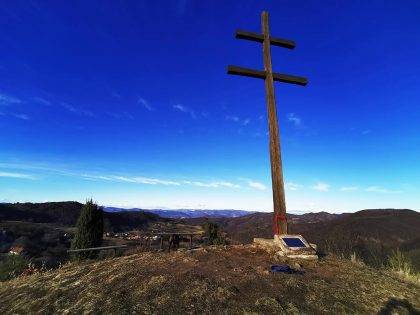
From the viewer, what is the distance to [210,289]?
22.9 feet

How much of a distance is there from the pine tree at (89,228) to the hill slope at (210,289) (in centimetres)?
753

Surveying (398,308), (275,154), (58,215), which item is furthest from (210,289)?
(58,215)

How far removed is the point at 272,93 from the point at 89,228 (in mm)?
10966

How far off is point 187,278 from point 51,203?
119224mm

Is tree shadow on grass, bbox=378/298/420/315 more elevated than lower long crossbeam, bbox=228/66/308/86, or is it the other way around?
lower long crossbeam, bbox=228/66/308/86

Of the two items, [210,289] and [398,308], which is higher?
[210,289]

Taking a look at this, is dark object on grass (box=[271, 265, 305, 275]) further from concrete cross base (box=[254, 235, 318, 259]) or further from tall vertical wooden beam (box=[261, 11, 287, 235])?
tall vertical wooden beam (box=[261, 11, 287, 235])

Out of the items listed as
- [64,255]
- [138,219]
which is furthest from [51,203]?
[64,255]

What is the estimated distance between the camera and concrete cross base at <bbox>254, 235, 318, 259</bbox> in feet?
31.0

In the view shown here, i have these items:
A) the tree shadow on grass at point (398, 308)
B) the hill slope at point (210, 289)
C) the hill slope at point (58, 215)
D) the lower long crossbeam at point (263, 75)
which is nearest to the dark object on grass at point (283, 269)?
the hill slope at point (210, 289)

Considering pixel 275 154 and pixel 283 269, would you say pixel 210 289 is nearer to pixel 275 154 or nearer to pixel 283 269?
pixel 283 269

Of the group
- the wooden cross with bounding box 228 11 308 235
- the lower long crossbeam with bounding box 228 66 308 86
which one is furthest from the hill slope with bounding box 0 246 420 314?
the lower long crossbeam with bounding box 228 66 308 86

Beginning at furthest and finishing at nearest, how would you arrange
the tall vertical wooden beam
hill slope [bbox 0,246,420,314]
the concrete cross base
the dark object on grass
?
1. the tall vertical wooden beam
2. the concrete cross base
3. the dark object on grass
4. hill slope [bbox 0,246,420,314]

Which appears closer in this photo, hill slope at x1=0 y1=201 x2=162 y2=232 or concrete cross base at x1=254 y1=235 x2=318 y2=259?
concrete cross base at x1=254 y1=235 x2=318 y2=259
